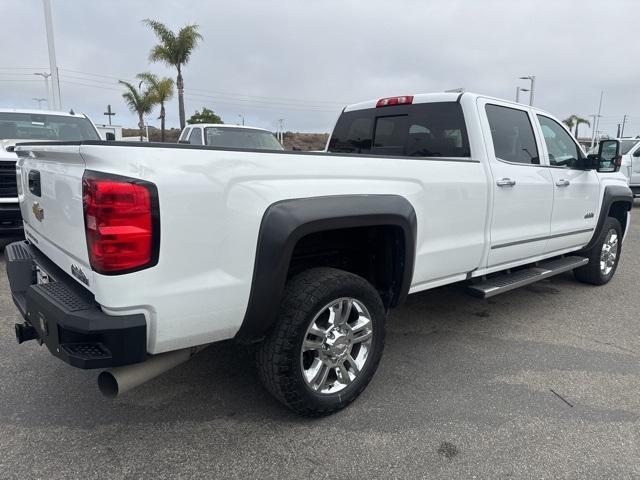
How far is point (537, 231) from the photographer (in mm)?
4195

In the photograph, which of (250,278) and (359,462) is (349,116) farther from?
(359,462)

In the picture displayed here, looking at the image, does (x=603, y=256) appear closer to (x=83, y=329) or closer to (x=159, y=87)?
(x=83, y=329)

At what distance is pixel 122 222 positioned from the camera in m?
1.96

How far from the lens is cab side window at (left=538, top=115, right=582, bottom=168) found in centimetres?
450

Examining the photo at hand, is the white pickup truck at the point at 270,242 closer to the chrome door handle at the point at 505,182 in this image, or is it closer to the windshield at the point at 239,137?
the chrome door handle at the point at 505,182

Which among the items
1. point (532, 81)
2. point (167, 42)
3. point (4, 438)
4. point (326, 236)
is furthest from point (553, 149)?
point (532, 81)

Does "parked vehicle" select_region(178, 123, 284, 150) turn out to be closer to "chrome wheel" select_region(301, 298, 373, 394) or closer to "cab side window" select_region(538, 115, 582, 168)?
"cab side window" select_region(538, 115, 582, 168)

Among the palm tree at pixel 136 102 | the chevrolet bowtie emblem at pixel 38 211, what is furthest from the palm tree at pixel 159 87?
the chevrolet bowtie emblem at pixel 38 211

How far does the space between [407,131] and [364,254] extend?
56.6 inches

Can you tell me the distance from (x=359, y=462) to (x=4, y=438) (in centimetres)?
185

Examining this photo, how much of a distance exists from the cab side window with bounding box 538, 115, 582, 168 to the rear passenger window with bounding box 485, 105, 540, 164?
29cm

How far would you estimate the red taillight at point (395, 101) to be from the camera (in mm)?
4098

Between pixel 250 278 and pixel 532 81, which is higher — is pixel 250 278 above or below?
below

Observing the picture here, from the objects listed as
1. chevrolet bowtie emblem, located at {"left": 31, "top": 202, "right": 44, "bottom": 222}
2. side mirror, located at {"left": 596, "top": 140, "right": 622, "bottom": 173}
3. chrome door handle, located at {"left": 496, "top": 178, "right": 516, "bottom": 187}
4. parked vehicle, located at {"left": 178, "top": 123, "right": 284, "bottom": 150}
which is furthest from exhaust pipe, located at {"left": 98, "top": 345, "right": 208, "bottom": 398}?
parked vehicle, located at {"left": 178, "top": 123, "right": 284, "bottom": 150}
